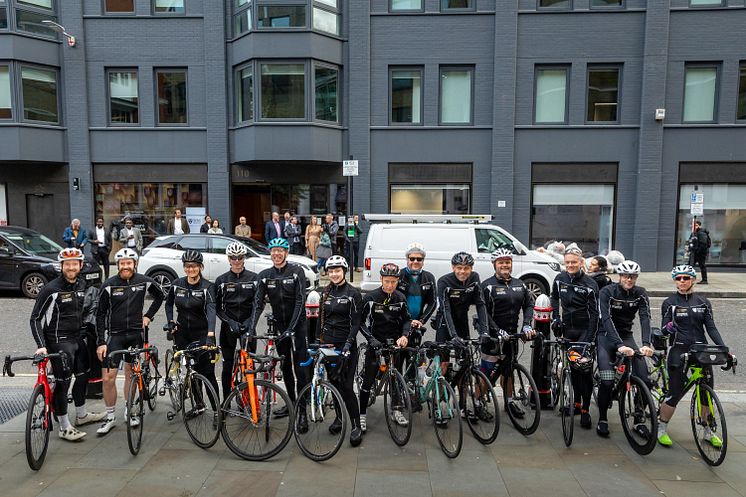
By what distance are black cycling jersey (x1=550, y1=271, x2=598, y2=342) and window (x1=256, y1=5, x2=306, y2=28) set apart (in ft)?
45.7

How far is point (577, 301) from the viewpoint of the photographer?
5.46 meters

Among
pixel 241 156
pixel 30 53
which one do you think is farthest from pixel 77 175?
pixel 241 156

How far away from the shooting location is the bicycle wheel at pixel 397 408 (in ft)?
15.9

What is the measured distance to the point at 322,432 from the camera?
508 cm

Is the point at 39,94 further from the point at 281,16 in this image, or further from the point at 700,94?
the point at 700,94

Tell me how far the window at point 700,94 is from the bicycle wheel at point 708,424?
15.2 m

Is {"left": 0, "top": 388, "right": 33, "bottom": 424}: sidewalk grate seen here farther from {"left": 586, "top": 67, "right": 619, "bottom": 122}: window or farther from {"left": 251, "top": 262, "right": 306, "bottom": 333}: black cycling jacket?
{"left": 586, "top": 67, "right": 619, "bottom": 122}: window

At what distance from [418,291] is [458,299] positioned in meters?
0.51

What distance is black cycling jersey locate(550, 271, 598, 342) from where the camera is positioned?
213 inches

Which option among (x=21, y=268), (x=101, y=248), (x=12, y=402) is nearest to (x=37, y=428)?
(x=12, y=402)

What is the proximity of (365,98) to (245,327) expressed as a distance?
521 inches

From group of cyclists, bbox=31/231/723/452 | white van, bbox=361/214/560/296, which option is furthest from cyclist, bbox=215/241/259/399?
white van, bbox=361/214/560/296

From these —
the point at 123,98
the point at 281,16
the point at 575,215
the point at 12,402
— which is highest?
the point at 281,16

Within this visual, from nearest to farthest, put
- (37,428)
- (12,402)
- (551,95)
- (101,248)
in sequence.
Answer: (37,428) < (12,402) < (101,248) < (551,95)
